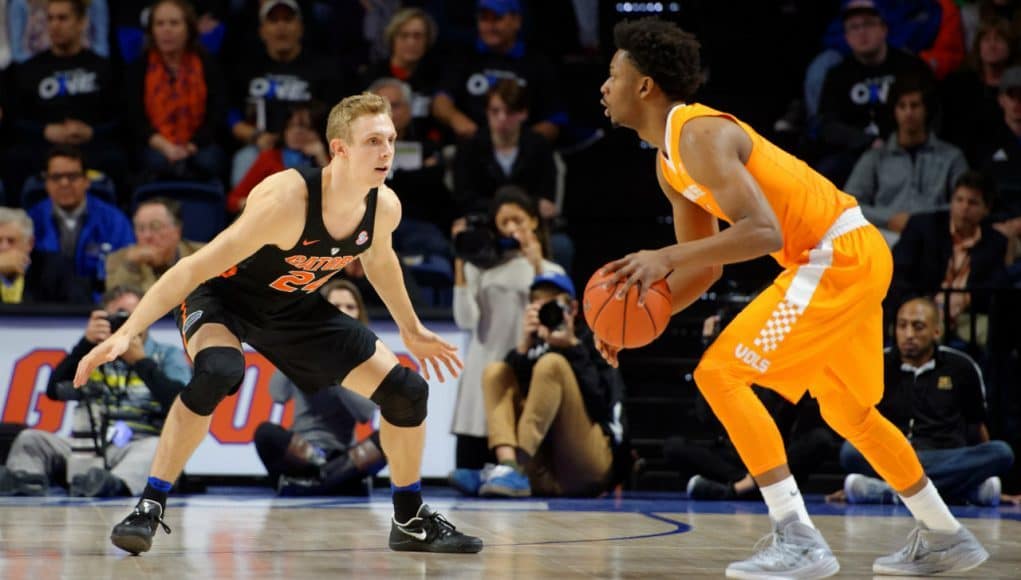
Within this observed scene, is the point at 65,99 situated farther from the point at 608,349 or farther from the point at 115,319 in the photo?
the point at 608,349

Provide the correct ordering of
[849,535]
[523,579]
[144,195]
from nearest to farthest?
[523,579] → [849,535] → [144,195]

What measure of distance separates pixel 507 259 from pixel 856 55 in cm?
350

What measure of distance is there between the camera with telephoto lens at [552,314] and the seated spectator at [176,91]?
3092mm

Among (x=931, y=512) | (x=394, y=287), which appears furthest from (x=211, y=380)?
(x=931, y=512)

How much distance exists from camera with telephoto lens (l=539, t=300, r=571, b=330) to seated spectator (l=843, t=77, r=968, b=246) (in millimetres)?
2578

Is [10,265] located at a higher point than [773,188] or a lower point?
lower

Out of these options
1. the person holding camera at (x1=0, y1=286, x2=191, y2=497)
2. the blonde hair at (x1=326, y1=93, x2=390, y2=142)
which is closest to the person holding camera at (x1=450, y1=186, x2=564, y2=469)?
the person holding camera at (x1=0, y1=286, x2=191, y2=497)

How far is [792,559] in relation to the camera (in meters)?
4.23

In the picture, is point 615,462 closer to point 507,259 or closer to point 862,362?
point 507,259

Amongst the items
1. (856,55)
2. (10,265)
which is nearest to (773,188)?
(10,265)

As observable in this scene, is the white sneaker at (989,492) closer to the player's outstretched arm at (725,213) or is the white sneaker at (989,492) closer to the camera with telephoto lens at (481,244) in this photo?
the camera with telephoto lens at (481,244)

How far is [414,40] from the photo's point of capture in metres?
9.98

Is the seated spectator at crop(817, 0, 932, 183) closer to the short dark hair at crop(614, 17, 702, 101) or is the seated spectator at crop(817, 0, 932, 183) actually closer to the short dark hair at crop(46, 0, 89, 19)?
the short dark hair at crop(46, 0, 89, 19)

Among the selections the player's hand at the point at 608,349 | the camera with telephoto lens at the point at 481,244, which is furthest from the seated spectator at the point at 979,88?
the player's hand at the point at 608,349
